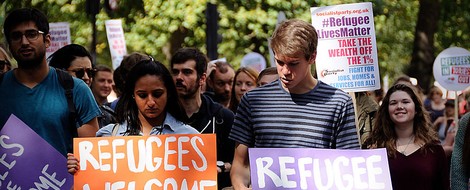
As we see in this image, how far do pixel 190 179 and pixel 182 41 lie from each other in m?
21.3

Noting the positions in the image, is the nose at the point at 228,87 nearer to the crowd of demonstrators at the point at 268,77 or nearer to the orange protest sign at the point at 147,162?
the crowd of demonstrators at the point at 268,77

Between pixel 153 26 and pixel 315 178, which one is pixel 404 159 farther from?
pixel 153 26

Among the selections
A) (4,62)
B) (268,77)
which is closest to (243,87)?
(268,77)

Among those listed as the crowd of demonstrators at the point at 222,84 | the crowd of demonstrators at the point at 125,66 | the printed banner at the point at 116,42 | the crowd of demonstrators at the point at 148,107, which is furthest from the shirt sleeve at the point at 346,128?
the printed banner at the point at 116,42

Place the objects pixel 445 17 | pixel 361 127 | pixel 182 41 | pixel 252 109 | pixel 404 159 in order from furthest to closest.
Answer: pixel 445 17
pixel 182 41
pixel 361 127
pixel 404 159
pixel 252 109

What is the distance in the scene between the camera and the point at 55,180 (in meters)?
6.37

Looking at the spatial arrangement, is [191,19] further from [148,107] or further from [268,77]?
[148,107]

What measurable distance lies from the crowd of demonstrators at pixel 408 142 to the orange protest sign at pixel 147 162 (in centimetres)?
213

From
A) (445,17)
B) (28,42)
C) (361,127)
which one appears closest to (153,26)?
(445,17)

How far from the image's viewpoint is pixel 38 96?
6395mm

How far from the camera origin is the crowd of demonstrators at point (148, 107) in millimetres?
6160

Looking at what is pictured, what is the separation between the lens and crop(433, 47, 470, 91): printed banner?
15367mm

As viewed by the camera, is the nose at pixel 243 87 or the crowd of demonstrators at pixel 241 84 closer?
the crowd of demonstrators at pixel 241 84

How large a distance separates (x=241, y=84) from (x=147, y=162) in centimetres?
415
